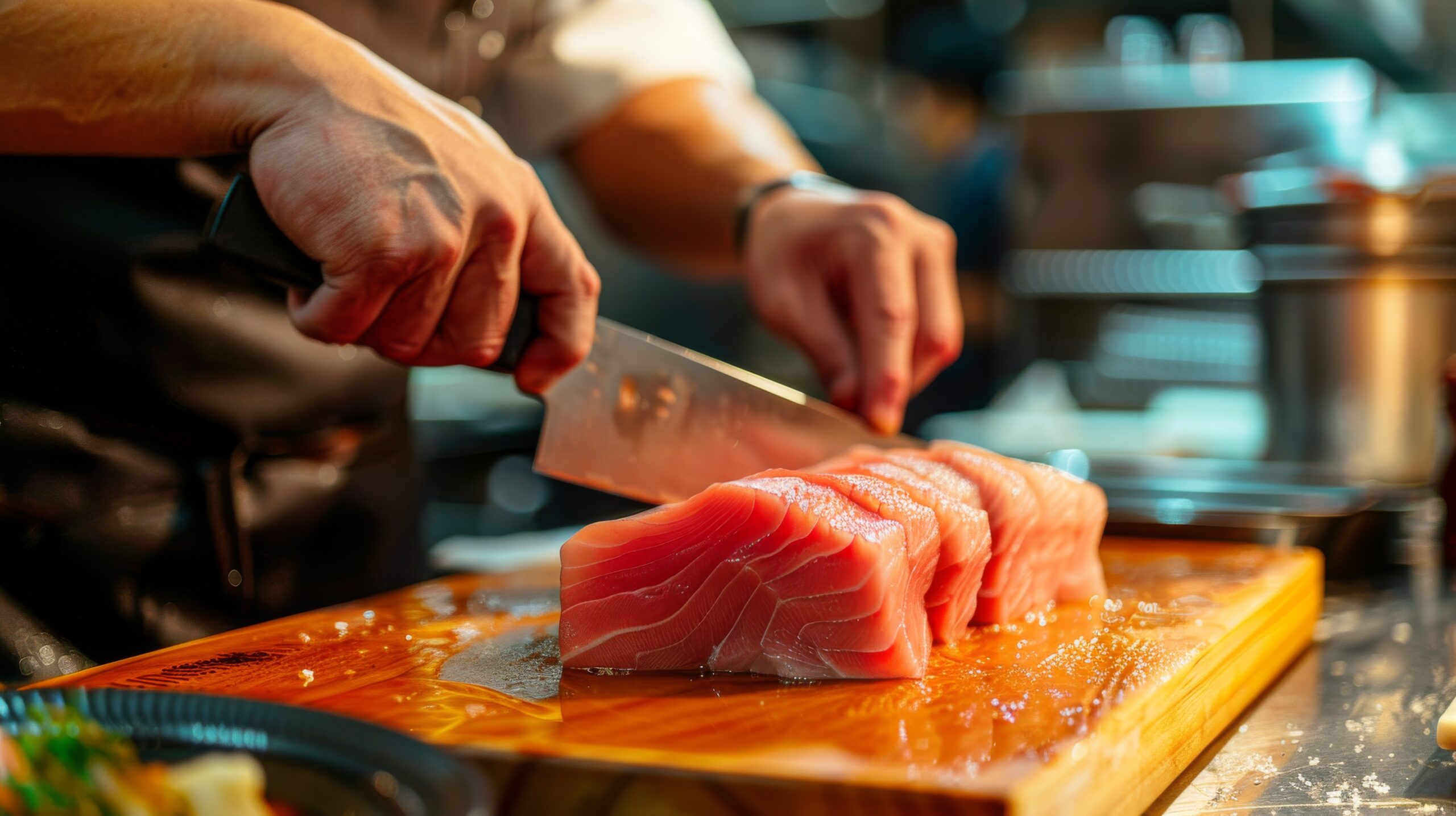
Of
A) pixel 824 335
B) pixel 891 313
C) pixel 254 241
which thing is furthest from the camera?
pixel 824 335

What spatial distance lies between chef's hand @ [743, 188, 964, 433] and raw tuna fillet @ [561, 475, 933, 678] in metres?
0.80

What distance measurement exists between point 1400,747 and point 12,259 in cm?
178

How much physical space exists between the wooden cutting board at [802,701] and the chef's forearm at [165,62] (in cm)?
62

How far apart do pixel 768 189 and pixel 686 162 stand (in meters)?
0.23

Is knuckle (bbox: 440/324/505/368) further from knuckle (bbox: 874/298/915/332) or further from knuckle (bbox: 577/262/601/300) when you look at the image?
knuckle (bbox: 874/298/915/332)

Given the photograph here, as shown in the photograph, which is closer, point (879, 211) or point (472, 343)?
point (472, 343)

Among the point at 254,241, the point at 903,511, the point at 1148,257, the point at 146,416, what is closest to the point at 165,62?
the point at 254,241

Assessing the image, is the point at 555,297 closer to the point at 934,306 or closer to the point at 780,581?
the point at 780,581

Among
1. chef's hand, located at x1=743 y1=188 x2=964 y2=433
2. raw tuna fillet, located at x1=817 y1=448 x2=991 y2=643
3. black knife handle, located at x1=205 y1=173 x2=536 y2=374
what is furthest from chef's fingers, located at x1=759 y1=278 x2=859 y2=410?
black knife handle, located at x1=205 y1=173 x2=536 y2=374

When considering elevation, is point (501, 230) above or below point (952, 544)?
above

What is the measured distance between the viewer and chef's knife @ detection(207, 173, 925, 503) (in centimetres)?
183

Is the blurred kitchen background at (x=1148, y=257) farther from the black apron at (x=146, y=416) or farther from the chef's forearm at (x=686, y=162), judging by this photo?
the chef's forearm at (x=686, y=162)

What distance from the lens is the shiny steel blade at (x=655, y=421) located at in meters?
1.83

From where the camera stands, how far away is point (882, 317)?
7.16 feet
